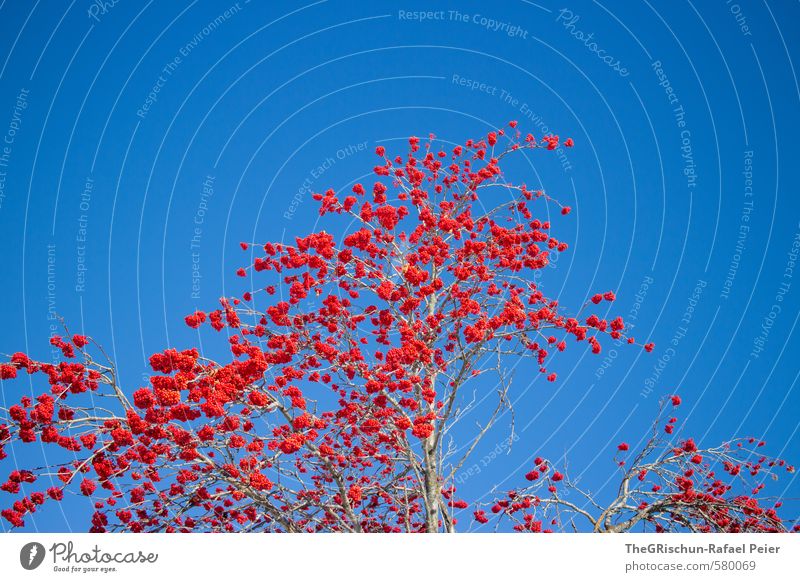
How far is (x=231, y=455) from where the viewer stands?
11258mm

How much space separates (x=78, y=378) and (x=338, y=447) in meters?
4.88

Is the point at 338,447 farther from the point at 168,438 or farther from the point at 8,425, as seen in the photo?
the point at 8,425

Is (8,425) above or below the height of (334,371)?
below

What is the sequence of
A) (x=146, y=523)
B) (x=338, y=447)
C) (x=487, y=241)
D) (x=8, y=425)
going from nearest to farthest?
1. (x=8, y=425)
2. (x=146, y=523)
3. (x=338, y=447)
4. (x=487, y=241)

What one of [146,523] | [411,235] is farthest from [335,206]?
[146,523]

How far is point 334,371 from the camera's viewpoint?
13.4 m
